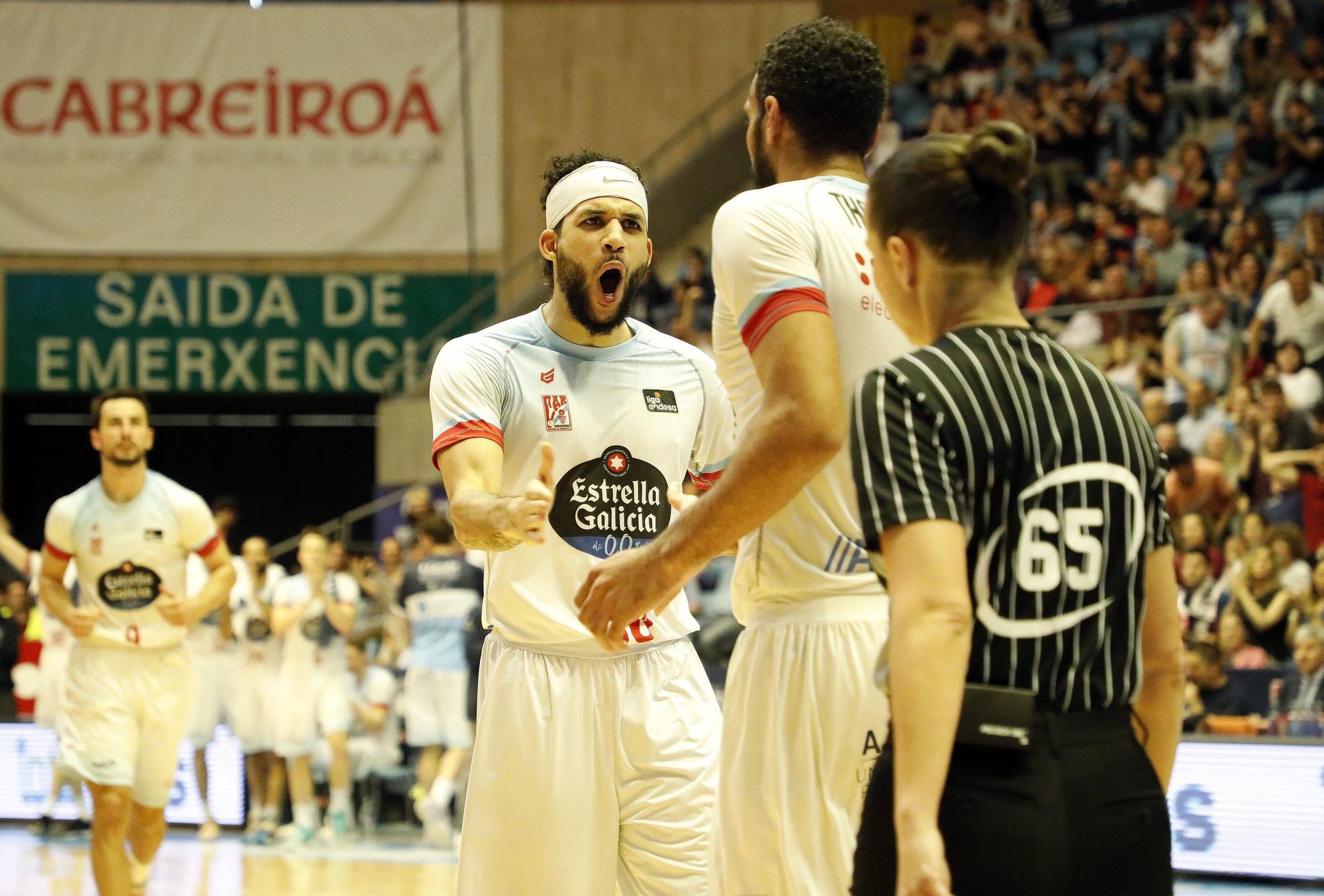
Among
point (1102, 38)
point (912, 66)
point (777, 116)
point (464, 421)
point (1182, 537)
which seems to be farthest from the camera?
point (912, 66)

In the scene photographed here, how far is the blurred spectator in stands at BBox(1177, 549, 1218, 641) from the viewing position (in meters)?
10.6

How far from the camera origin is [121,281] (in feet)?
70.1

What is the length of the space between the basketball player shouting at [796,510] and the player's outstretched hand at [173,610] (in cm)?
522

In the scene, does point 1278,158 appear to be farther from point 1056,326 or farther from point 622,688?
point 622,688

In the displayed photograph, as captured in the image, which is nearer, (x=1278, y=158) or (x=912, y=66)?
(x=1278, y=158)

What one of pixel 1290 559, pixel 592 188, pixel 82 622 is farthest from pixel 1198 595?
pixel 592 188

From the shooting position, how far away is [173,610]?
312 inches

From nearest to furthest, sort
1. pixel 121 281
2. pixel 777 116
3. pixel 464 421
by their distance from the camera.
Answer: pixel 777 116 → pixel 464 421 → pixel 121 281

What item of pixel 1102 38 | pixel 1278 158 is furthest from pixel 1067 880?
pixel 1102 38

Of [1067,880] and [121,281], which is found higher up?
[121,281]

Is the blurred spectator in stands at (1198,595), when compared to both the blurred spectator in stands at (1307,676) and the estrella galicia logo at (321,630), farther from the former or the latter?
the estrella galicia logo at (321,630)

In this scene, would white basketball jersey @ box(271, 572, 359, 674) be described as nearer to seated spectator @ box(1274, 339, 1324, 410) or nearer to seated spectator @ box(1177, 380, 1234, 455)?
seated spectator @ box(1177, 380, 1234, 455)

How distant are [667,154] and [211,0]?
6.36 m

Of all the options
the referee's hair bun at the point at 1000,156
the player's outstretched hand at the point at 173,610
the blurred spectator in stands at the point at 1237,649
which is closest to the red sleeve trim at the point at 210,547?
the player's outstretched hand at the point at 173,610
